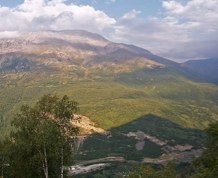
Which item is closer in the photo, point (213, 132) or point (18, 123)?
point (18, 123)

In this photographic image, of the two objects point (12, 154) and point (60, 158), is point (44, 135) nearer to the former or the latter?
point (60, 158)

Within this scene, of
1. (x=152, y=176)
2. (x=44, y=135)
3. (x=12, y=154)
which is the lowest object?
(x=152, y=176)

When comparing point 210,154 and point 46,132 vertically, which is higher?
point 46,132

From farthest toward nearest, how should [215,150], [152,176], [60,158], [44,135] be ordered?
[152,176] → [215,150] → [60,158] → [44,135]

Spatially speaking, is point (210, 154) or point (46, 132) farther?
point (210, 154)

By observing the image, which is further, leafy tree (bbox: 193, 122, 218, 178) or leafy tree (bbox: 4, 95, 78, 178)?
leafy tree (bbox: 193, 122, 218, 178)

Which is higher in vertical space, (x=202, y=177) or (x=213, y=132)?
(x=213, y=132)

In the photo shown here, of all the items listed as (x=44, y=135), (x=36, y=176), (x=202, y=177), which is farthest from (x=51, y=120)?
(x=202, y=177)

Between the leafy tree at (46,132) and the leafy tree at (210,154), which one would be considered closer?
the leafy tree at (46,132)
